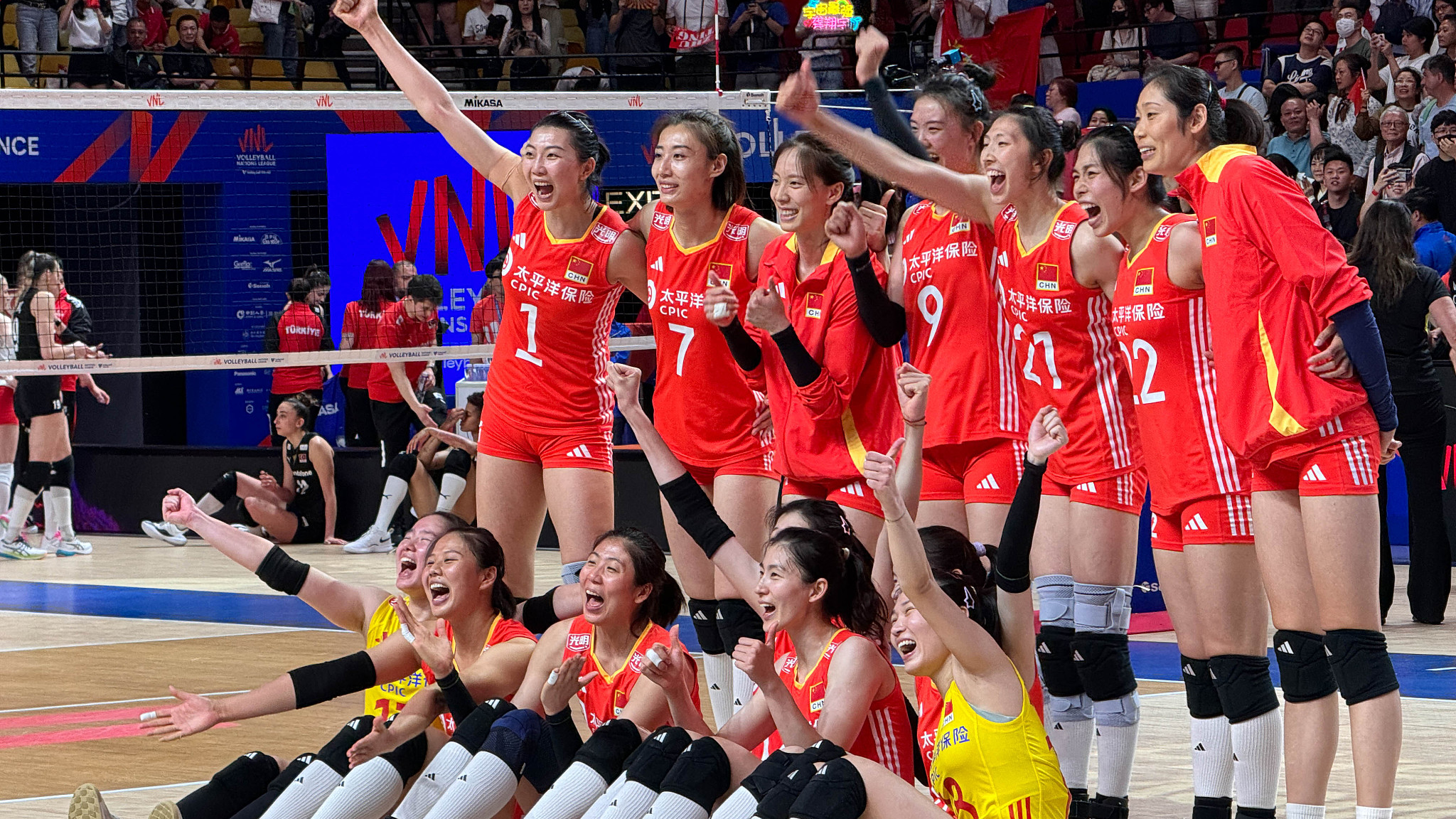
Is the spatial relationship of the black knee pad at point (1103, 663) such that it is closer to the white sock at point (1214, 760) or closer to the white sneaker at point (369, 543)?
the white sock at point (1214, 760)

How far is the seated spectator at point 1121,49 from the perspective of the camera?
15.9m

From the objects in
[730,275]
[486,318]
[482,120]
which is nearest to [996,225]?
[730,275]

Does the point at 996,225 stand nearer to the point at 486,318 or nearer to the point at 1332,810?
the point at 1332,810

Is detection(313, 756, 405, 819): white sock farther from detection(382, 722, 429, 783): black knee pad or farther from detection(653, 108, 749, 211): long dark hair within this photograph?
detection(653, 108, 749, 211): long dark hair

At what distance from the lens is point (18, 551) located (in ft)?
44.6

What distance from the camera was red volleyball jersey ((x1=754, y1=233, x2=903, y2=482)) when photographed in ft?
17.4

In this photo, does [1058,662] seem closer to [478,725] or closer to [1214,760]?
[1214,760]

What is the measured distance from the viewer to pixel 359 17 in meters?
6.17

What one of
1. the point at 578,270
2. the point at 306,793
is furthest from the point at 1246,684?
the point at 578,270

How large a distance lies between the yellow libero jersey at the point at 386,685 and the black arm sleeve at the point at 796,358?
1457 millimetres

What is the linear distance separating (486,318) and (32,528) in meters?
5.34

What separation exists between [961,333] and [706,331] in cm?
91

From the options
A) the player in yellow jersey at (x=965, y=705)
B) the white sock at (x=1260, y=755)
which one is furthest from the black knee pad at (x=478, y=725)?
the white sock at (x=1260, y=755)

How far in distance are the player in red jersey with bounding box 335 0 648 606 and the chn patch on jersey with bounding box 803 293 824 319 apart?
2.69 ft
